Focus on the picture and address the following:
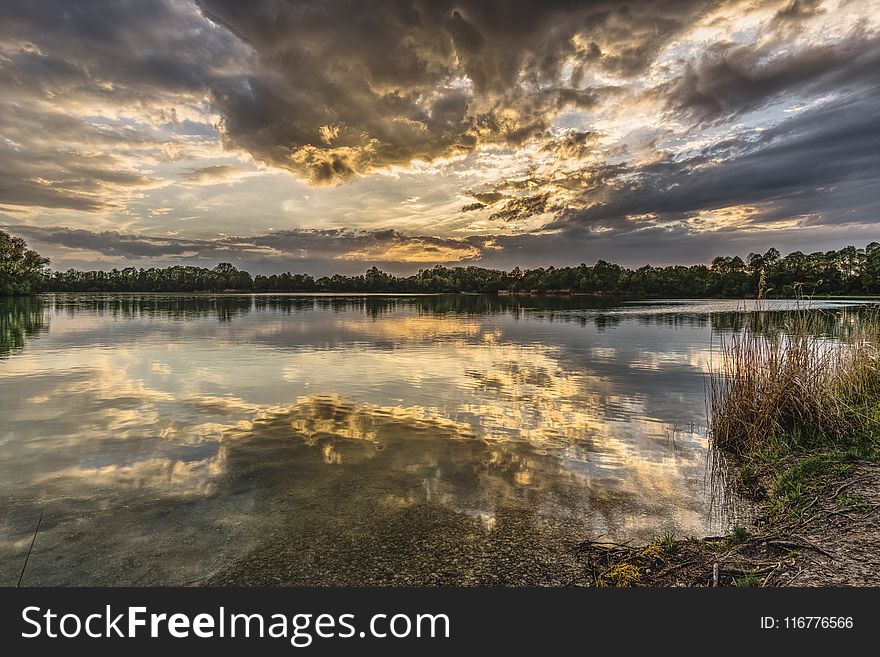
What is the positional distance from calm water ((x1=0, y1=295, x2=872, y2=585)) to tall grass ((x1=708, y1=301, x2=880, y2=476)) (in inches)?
43.8

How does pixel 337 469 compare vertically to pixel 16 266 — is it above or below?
below

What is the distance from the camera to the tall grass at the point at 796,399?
1045 centimetres

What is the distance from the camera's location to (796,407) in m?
11.0

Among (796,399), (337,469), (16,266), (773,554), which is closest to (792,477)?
(796,399)

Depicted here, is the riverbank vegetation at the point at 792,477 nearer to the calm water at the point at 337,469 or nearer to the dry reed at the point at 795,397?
the dry reed at the point at 795,397

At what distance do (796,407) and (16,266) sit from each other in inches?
5361

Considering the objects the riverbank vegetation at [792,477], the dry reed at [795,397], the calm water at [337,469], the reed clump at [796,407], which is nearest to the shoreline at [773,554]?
the riverbank vegetation at [792,477]

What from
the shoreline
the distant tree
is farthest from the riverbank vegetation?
the distant tree

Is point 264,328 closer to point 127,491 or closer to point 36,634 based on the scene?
point 127,491

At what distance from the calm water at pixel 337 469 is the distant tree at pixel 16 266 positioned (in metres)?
108

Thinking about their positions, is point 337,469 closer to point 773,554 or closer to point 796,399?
point 773,554

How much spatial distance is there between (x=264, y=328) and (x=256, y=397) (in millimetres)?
28215

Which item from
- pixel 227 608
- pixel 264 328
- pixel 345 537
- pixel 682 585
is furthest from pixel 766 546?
pixel 264 328

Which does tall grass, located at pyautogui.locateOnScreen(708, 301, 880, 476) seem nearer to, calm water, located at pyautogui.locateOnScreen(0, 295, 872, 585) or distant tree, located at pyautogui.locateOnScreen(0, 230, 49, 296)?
calm water, located at pyautogui.locateOnScreen(0, 295, 872, 585)
